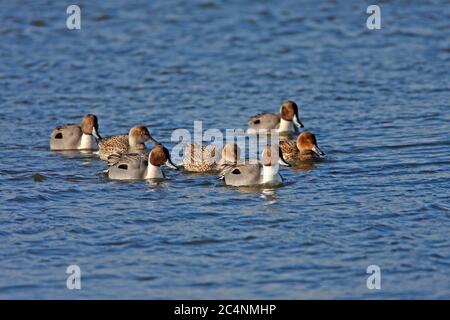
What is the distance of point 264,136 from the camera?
14.5 meters

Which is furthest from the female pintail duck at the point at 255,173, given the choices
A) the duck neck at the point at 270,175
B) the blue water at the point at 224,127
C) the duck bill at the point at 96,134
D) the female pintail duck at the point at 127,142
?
the duck bill at the point at 96,134

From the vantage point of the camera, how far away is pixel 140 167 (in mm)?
12055

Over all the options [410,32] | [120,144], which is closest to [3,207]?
[120,144]

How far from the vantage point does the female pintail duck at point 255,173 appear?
11625 millimetres

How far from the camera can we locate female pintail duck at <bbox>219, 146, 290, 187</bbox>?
11.6 meters

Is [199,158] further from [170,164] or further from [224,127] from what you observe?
[224,127]

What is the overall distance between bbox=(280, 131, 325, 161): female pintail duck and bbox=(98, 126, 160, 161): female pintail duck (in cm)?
177

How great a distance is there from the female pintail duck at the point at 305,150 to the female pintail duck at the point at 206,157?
0.75 m

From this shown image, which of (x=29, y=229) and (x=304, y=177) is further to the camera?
(x=304, y=177)

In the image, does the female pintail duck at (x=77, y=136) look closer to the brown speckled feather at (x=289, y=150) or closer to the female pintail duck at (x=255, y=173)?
the brown speckled feather at (x=289, y=150)

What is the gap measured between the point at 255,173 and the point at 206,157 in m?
0.92

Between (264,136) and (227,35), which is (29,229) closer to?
(264,136)

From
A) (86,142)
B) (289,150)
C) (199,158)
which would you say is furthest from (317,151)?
(86,142)

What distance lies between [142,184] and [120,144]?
1.53 m
